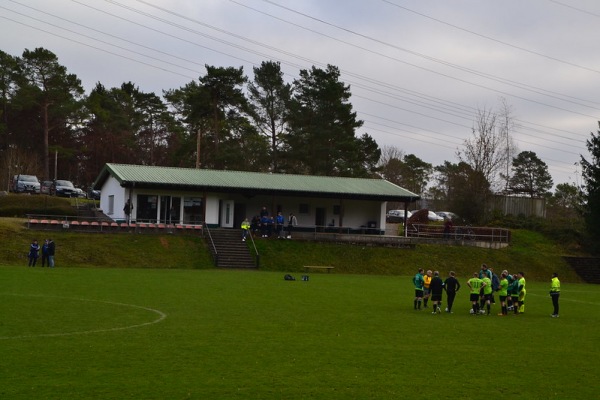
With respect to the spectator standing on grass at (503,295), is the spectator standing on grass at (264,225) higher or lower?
higher

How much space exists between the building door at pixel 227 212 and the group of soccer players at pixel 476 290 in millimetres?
31462

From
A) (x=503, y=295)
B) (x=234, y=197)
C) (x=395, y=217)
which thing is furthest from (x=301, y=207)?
(x=503, y=295)

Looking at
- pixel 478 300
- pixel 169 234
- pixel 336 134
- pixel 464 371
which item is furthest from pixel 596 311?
pixel 336 134

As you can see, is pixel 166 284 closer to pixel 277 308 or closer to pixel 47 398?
pixel 277 308

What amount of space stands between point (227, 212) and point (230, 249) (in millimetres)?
8112

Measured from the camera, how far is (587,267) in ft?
186

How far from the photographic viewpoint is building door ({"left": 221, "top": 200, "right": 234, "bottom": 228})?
57375 mm

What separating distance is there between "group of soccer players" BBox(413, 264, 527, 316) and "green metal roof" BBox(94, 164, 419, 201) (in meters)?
30.3

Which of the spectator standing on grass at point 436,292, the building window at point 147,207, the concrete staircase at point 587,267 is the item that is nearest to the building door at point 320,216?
the building window at point 147,207

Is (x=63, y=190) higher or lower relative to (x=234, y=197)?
higher

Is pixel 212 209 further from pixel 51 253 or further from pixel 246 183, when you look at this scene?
pixel 51 253

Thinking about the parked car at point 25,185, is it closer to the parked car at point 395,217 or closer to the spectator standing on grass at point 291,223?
the spectator standing on grass at point 291,223

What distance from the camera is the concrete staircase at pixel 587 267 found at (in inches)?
2172

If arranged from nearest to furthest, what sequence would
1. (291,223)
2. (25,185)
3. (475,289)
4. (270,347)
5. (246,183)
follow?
(270,347) → (475,289) → (291,223) → (246,183) → (25,185)
